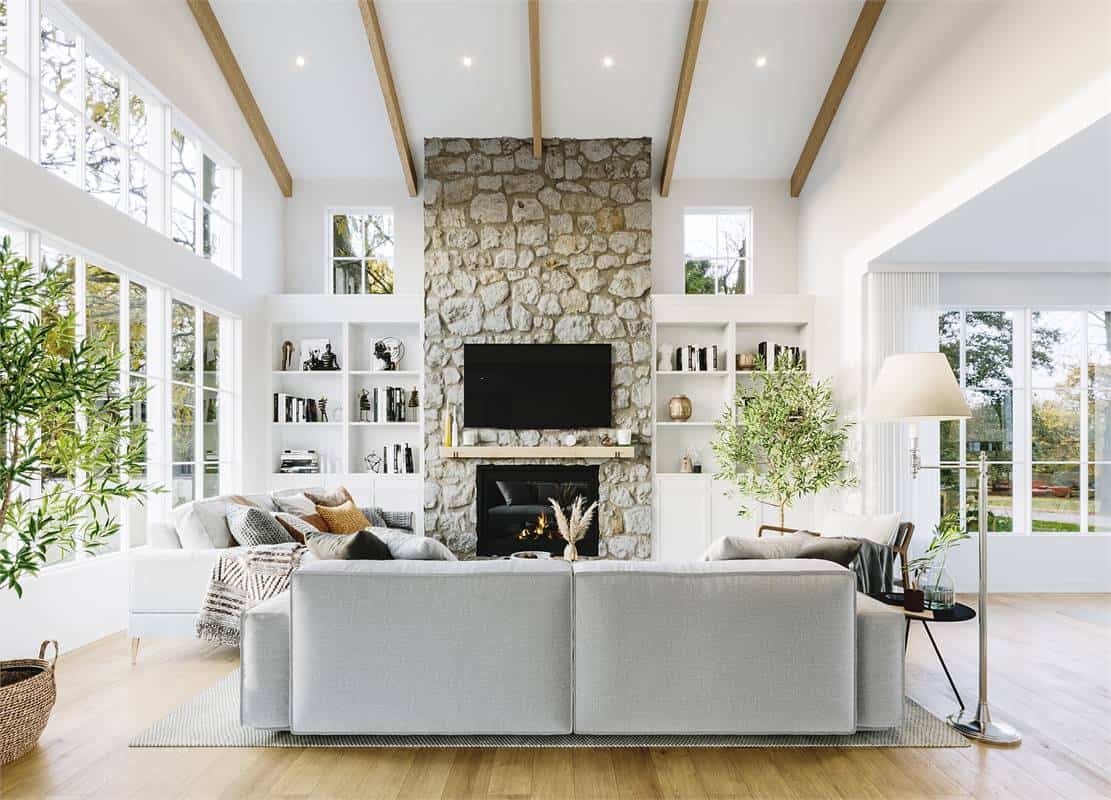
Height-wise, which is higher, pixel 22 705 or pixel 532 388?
pixel 532 388

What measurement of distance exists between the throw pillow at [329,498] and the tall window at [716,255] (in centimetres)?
382

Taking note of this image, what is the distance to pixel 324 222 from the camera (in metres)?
7.69

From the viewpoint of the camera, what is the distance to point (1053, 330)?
6.10 meters

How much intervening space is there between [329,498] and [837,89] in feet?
16.7

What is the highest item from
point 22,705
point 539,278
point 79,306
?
point 539,278

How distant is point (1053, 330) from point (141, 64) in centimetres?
673

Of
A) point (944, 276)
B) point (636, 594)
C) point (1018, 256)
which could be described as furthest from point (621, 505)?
point (636, 594)

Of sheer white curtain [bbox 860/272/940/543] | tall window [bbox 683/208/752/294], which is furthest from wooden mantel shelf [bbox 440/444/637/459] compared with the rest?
sheer white curtain [bbox 860/272/940/543]

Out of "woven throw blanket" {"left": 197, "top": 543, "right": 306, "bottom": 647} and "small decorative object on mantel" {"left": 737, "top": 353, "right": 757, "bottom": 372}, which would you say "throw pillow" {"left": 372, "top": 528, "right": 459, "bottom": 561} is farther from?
"small decorative object on mantel" {"left": 737, "top": 353, "right": 757, "bottom": 372}

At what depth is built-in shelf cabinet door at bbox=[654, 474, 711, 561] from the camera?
710 centimetres

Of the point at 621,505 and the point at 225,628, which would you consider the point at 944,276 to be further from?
the point at 225,628

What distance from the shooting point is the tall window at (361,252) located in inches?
304

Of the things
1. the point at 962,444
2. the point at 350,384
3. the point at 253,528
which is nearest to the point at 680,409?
the point at 962,444

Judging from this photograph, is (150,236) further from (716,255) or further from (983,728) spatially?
(983,728)
